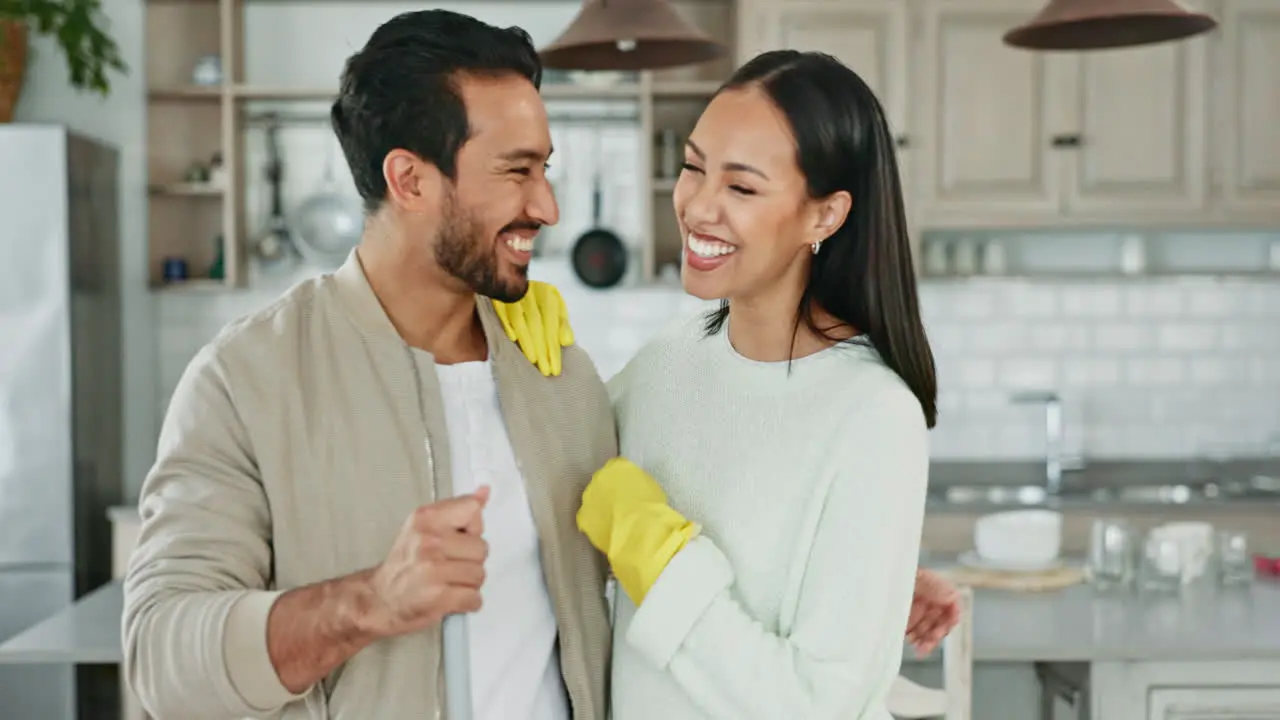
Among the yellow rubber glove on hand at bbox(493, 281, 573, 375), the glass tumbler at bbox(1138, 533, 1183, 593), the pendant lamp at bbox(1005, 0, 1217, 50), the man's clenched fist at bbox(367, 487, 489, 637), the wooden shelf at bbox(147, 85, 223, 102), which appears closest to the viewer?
the man's clenched fist at bbox(367, 487, 489, 637)

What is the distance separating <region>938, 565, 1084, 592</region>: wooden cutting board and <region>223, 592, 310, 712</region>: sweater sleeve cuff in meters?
1.99

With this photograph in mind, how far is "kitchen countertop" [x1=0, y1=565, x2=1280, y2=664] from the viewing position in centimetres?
253

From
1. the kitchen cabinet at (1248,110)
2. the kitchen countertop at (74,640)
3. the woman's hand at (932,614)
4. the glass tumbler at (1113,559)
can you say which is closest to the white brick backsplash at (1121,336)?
the kitchen cabinet at (1248,110)

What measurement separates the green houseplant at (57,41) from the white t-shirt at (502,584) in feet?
10.6

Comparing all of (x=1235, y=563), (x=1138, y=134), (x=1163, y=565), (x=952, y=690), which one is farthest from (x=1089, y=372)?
(x=952, y=690)

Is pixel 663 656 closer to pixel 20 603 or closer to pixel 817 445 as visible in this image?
pixel 817 445

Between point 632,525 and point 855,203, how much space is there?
46 cm

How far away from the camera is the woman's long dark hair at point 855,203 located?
1.52 meters

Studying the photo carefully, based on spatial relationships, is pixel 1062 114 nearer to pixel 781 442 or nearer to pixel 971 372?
pixel 971 372

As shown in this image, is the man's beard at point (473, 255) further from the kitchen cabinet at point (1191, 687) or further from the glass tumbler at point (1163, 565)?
the glass tumbler at point (1163, 565)

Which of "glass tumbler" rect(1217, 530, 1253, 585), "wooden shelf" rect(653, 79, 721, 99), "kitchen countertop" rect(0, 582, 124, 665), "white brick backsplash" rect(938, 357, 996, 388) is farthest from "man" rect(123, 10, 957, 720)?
"white brick backsplash" rect(938, 357, 996, 388)

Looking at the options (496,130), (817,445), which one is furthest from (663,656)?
(496,130)

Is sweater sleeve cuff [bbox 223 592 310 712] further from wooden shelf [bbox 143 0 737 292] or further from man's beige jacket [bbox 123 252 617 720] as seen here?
wooden shelf [bbox 143 0 737 292]

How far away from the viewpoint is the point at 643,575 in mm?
1438
